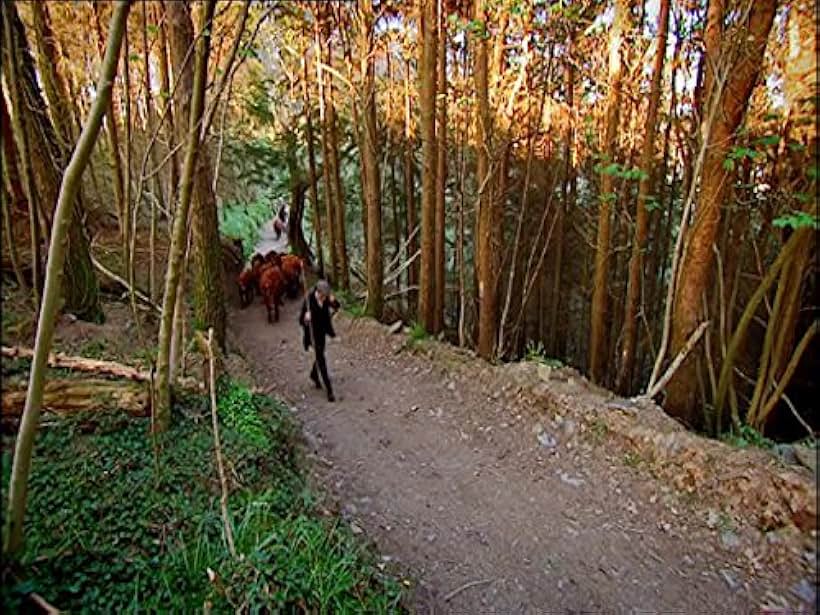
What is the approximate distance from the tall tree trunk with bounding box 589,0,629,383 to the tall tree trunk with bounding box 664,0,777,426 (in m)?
1.05

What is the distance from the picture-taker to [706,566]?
3.60 m

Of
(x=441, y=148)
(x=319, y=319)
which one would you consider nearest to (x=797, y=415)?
(x=319, y=319)

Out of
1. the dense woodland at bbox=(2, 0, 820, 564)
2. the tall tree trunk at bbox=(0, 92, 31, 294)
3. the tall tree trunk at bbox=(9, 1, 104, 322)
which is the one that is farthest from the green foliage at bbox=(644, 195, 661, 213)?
the tall tree trunk at bbox=(0, 92, 31, 294)

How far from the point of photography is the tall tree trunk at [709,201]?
172 inches

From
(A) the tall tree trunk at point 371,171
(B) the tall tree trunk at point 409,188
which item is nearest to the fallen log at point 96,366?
(A) the tall tree trunk at point 371,171

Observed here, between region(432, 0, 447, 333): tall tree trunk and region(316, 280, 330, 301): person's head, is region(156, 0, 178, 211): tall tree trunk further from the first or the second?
region(432, 0, 447, 333): tall tree trunk

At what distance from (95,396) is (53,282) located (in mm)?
1934

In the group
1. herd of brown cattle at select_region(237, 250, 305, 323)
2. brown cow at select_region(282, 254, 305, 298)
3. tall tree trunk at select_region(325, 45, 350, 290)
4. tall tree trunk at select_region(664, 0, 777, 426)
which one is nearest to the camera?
tall tree trunk at select_region(664, 0, 777, 426)

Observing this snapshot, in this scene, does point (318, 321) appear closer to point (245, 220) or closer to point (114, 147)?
point (114, 147)

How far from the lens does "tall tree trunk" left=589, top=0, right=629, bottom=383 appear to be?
19.8 feet

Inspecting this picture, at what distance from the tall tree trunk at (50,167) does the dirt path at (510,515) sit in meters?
2.37

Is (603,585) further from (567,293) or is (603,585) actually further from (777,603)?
Result: (567,293)

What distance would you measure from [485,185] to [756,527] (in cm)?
452

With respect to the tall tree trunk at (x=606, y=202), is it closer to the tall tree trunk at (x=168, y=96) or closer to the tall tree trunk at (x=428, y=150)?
the tall tree trunk at (x=428, y=150)
